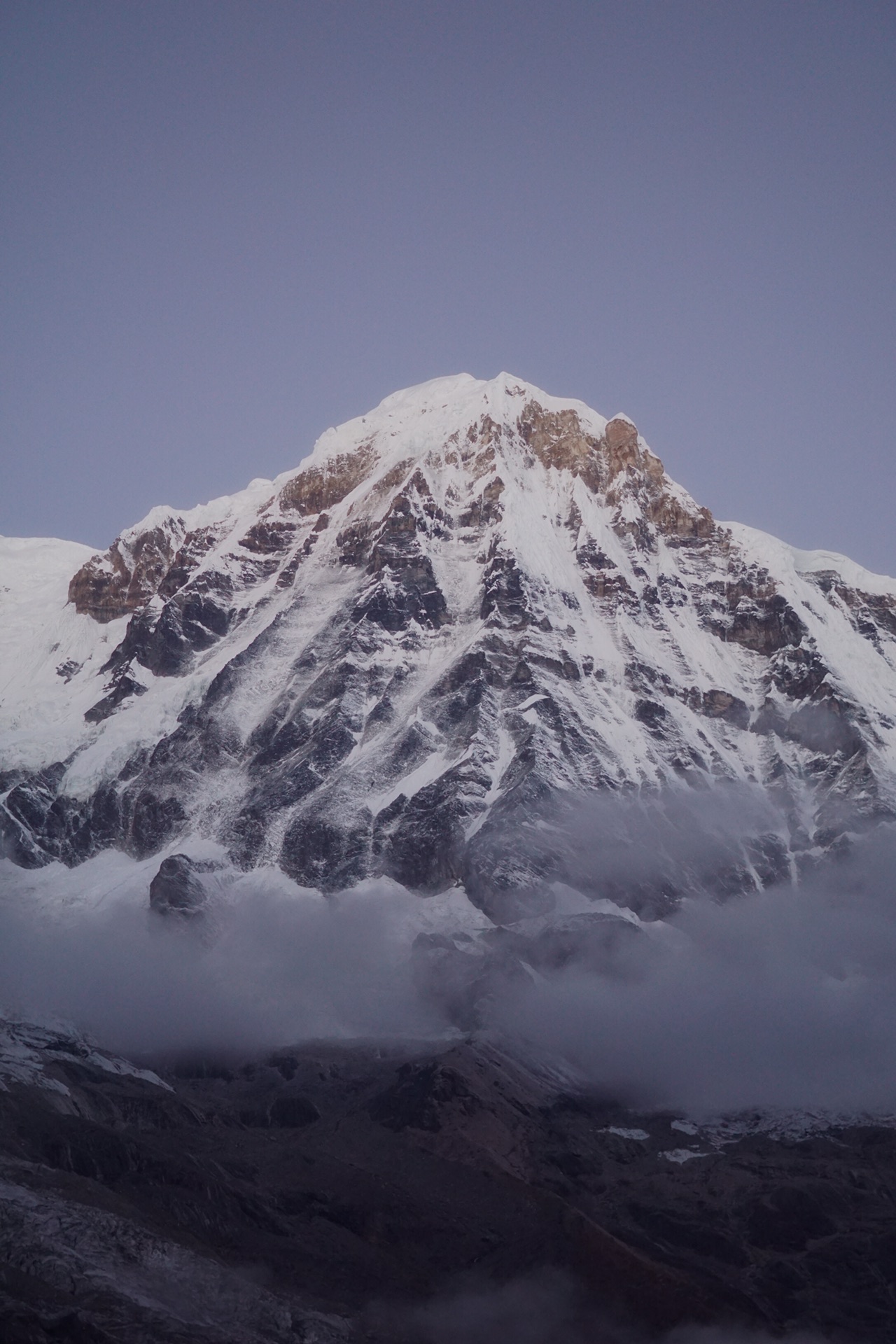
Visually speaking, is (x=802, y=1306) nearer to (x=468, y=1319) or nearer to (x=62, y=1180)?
(x=468, y=1319)

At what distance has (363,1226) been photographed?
535ft

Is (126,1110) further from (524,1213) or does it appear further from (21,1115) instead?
(524,1213)

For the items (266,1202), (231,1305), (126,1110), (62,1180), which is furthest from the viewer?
(126,1110)

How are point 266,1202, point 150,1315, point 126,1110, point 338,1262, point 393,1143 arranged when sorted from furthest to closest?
point 393,1143 < point 126,1110 < point 266,1202 < point 338,1262 < point 150,1315

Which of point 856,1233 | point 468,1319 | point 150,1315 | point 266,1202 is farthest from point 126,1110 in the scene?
point 856,1233

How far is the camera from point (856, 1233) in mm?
182000

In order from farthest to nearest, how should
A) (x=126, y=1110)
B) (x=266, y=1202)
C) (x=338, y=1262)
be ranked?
(x=126, y=1110) < (x=266, y=1202) < (x=338, y=1262)

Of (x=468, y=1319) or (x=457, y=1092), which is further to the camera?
(x=457, y=1092)

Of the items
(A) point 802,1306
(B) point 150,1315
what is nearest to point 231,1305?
(B) point 150,1315

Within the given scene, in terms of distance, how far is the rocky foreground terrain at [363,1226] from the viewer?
124 metres

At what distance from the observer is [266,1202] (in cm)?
16162

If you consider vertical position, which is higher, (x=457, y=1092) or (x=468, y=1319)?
(x=457, y=1092)

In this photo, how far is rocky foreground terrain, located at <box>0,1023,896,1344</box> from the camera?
4877 inches

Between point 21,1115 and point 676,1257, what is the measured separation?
66.8m
